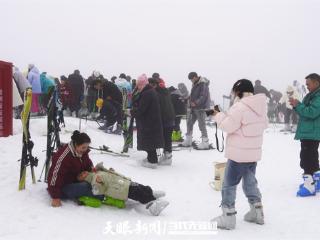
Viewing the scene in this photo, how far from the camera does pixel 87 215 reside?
5086 millimetres

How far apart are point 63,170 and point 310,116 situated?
352 centimetres

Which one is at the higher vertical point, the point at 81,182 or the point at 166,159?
the point at 81,182

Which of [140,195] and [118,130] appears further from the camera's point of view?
[118,130]


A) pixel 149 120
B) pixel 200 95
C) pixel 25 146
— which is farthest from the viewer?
pixel 200 95

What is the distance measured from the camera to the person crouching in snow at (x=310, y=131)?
6141 millimetres

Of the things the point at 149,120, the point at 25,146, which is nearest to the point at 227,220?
the point at 25,146

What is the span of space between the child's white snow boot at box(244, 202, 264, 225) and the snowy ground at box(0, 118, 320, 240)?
0.26ft

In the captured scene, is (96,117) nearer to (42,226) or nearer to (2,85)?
(2,85)

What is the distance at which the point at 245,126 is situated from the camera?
187 inches

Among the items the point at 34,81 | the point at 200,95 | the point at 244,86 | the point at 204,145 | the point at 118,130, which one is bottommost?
the point at 204,145

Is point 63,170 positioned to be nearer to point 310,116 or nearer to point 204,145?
point 310,116

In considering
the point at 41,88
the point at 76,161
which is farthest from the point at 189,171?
the point at 41,88

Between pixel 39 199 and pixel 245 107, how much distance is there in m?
2.77

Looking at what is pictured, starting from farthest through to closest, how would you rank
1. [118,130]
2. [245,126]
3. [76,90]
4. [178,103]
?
[76,90] < [118,130] < [178,103] < [245,126]
